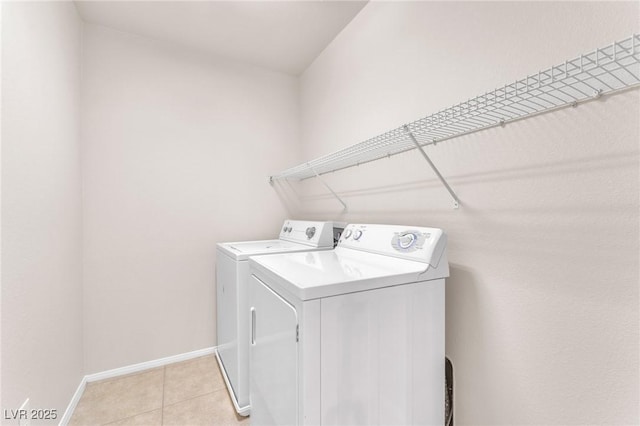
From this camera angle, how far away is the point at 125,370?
215cm

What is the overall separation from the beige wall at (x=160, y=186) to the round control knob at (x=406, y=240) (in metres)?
1.64

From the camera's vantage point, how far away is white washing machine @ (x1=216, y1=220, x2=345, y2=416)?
1.73 m

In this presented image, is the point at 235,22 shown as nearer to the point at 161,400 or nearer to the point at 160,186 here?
the point at 160,186

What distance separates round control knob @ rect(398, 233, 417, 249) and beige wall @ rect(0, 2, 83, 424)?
1617 millimetres

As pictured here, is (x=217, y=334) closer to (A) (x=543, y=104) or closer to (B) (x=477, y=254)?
(B) (x=477, y=254)

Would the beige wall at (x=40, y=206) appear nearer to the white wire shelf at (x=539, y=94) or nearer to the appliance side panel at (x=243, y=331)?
the appliance side panel at (x=243, y=331)

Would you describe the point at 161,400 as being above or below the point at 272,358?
below

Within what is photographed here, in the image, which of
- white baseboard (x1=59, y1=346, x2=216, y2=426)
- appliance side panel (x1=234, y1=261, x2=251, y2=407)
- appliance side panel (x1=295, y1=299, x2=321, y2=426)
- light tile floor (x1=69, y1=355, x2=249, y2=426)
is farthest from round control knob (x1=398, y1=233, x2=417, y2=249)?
white baseboard (x1=59, y1=346, x2=216, y2=426)

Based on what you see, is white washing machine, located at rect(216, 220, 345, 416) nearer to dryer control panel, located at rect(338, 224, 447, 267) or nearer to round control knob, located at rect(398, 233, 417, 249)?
dryer control panel, located at rect(338, 224, 447, 267)

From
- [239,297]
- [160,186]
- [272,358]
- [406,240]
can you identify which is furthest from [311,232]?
[160,186]

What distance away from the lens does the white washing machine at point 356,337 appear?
0.94 m

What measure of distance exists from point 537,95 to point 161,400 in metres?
2.59

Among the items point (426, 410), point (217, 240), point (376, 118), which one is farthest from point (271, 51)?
point (426, 410)

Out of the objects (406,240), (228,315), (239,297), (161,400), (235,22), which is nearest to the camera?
(406,240)
